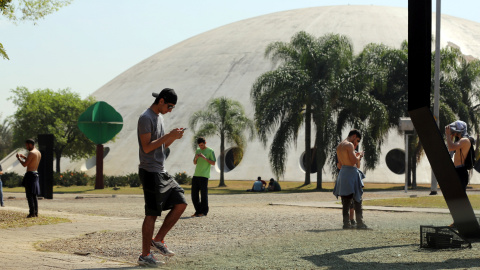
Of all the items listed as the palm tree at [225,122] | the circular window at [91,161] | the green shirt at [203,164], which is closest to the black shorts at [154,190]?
the green shirt at [203,164]

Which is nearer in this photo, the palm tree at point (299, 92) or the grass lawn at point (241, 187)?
the palm tree at point (299, 92)

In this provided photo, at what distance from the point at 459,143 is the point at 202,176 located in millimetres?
6354

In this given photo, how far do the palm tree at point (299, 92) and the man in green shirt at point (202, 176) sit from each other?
1874 centimetres

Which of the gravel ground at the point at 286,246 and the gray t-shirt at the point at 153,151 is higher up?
the gray t-shirt at the point at 153,151

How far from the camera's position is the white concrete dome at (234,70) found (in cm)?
4622

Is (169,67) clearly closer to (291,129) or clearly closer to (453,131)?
(291,129)

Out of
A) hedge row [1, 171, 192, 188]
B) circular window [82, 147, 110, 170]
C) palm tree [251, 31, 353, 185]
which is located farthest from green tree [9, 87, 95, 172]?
palm tree [251, 31, 353, 185]

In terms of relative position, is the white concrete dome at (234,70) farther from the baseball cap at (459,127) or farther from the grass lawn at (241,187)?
the baseball cap at (459,127)

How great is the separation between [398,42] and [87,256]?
48.5 m

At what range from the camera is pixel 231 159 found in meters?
46.1

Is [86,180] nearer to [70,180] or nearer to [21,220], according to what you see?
[70,180]

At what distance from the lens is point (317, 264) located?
7242 mm

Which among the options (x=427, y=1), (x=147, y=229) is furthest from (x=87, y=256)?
(x=427, y=1)

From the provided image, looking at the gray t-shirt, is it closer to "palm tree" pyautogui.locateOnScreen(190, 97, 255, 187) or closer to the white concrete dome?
"palm tree" pyautogui.locateOnScreen(190, 97, 255, 187)
